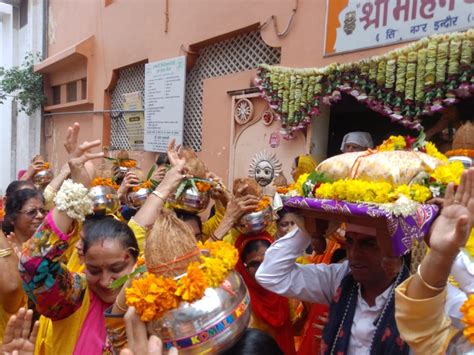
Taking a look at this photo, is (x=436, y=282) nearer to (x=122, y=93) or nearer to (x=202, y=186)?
(x=202, y=186)

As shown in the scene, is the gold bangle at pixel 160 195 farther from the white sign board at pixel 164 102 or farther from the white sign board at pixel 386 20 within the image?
the white sign board at pixel 164 102

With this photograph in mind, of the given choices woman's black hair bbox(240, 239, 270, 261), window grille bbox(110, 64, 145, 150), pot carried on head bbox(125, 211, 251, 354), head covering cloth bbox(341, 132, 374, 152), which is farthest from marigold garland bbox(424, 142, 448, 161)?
window grille bbox(110, 64, 145, 150)

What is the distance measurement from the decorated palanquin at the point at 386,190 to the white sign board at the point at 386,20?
9.46ft

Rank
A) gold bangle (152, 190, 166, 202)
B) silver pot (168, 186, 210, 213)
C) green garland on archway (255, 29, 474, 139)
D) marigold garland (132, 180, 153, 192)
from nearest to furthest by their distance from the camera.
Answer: gold bangle (152, 190, 166, 202)
silver pot (168, 186, 210, 213)
green garland on archway (255, 29, 474, 139)
marigold garland (132, 180, 153, 192)

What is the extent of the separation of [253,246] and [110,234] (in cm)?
126

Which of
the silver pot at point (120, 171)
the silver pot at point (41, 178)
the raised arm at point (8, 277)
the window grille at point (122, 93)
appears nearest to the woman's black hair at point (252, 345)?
the raised arm at point (8, 277)

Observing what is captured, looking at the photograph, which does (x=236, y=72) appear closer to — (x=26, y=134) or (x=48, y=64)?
(x=48, y=64)

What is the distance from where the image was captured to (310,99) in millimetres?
5160

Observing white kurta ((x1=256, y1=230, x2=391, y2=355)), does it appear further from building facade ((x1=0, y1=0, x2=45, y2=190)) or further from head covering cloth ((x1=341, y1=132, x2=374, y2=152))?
building facade ((x1=0, y1=0, x2=45, y2=190))

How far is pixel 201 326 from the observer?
1314 millimetres

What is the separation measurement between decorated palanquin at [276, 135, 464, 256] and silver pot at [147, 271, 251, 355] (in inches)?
21.1

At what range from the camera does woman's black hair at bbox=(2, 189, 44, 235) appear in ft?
10.7

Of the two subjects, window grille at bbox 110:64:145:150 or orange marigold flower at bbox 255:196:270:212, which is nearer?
orange marigold flower at bbox 255:196:270:212

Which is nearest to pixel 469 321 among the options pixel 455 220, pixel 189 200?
pixel 455 220
